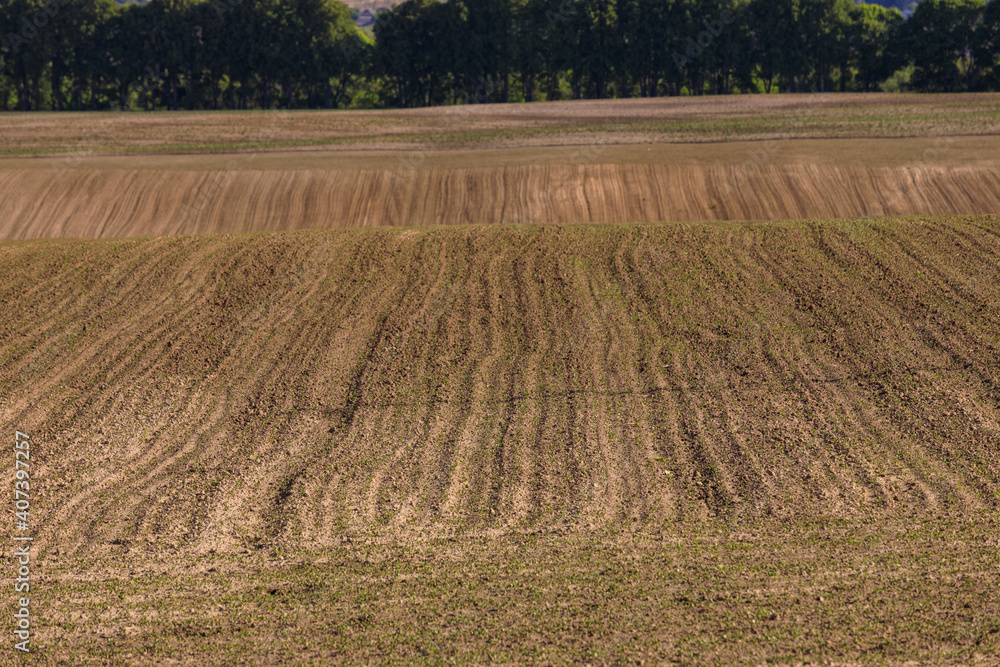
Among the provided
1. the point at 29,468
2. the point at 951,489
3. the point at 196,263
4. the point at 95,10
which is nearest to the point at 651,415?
the point at 951,489

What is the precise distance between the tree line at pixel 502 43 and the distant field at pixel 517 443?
5140 centimetres

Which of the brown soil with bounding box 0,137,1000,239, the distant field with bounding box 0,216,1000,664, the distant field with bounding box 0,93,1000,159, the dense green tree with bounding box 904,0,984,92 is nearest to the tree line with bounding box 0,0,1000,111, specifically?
the dense green tree with bounding box 904,0,984,92

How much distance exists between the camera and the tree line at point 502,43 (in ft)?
228

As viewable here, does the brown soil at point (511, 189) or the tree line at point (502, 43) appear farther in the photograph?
the tree line at point (502, 43)

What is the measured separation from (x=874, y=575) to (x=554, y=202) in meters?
20.9

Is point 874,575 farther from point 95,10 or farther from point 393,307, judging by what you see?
point 95,10

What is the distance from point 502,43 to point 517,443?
64.5m

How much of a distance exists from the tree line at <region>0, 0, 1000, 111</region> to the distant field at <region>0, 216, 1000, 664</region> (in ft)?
169

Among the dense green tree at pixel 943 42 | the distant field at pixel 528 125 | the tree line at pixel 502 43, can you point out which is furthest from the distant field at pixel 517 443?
the dense green tree at pixel 943 42

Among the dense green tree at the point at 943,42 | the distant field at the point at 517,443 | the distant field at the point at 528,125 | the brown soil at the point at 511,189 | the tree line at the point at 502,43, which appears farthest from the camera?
the tree line at the point at 502,43

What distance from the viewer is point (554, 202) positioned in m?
29.7

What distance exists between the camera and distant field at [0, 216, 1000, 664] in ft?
32.9

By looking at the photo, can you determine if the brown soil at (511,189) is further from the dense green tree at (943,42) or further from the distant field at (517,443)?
the dense green tree at (943,42)

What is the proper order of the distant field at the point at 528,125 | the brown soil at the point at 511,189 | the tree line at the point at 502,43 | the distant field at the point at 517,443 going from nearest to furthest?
the distant field at the point at 517,443 → the brown soil at the point at 511,189 → the distant field at the point at 528,125 → the tree line at the point at 502,43
